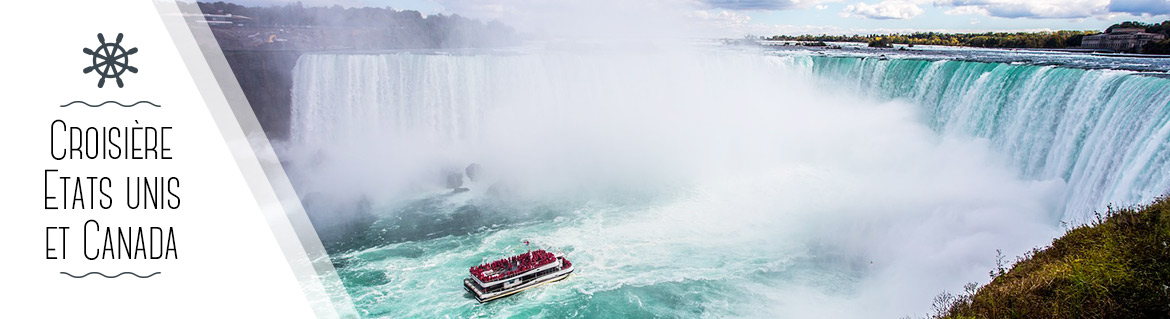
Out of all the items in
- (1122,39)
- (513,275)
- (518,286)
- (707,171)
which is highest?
(1122,39)

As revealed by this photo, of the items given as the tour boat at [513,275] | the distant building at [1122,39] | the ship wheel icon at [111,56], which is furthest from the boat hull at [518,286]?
the distant building at [1122,39]

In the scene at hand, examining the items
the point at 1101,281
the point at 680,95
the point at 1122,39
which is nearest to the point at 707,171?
the point at 680,95

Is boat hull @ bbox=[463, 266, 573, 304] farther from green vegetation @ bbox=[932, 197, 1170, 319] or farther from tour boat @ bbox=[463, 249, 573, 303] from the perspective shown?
green vegetation @ bbox=[932, 197, 1170, 319]

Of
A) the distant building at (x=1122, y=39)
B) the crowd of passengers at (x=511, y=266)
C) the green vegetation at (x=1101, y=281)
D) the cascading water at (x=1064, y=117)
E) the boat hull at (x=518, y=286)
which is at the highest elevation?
the distant building at (x=1122, y=39)

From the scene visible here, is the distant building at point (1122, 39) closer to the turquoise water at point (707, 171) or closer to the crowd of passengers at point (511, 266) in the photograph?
the turquoise water at point (707, 171)

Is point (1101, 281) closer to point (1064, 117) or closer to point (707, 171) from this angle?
point (1064, 117)

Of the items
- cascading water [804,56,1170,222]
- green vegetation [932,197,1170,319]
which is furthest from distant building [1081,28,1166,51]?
green vegetation [932,197,1170,319]
